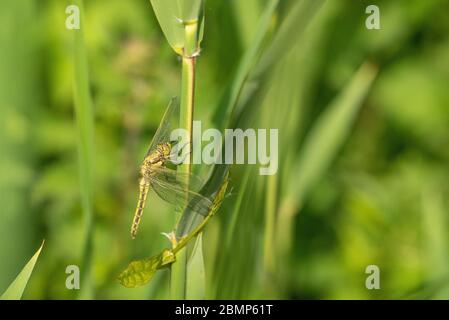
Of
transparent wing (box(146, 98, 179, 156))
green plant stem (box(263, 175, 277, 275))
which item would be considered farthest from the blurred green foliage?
transparent wing (box(146, 98, 179, 156))

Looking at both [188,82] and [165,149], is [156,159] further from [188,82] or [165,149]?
[188,82]

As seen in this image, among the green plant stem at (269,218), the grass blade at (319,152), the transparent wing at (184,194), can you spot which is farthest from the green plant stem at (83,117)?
the grass blade at (319,152)

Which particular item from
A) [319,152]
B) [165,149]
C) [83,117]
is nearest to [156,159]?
[165,149]

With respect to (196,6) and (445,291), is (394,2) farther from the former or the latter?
(196,6)

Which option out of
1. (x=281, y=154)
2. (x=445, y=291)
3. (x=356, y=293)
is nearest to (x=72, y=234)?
(x=356, y=293)

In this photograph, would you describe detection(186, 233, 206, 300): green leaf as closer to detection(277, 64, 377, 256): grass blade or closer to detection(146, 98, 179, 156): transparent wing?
detection(146, 98, 179, 156): transparent wing
